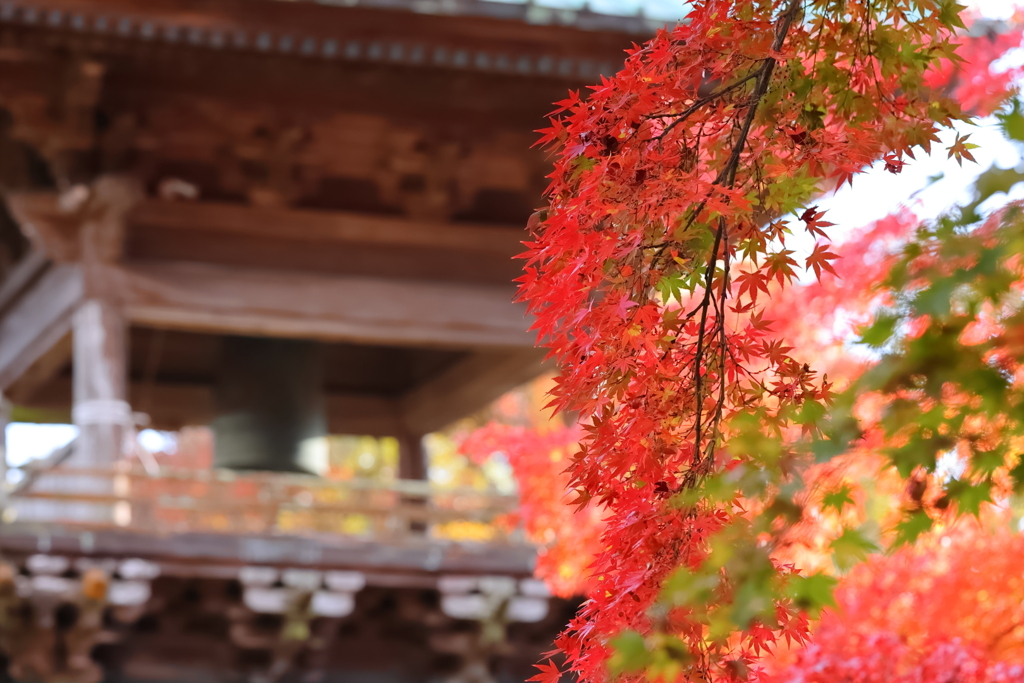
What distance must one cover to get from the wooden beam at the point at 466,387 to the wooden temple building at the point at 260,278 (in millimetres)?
238

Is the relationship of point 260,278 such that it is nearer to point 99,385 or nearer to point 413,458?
point 99,385

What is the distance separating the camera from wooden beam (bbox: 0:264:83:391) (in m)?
7.44

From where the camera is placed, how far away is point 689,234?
257 cm

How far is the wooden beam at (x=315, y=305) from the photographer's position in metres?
7.42

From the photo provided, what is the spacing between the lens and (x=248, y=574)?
6.99m

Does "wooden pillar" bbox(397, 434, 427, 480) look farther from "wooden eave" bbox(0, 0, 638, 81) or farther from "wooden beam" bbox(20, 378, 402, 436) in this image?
"wooden eave" bbox(0, 0, 638, 81)

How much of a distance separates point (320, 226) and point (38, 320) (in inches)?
77.0

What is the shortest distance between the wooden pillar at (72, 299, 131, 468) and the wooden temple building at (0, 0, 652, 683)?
18 millimetres

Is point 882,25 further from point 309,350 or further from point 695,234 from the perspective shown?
point 309,350

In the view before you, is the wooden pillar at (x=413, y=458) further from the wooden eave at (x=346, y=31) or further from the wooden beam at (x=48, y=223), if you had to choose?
the wooden eave at (x=346, y=31)

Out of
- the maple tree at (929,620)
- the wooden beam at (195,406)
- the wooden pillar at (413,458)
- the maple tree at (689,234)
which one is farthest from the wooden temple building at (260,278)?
the maple tree at (689,234)

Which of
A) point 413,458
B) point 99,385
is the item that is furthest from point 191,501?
point 413,458

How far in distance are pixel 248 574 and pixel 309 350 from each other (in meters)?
2.21

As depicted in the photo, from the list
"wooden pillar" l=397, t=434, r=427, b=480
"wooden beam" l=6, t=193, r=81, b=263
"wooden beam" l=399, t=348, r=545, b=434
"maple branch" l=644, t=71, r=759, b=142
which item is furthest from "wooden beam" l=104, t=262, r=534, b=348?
"maple branch" l=644, t=71, r=759, b=142
